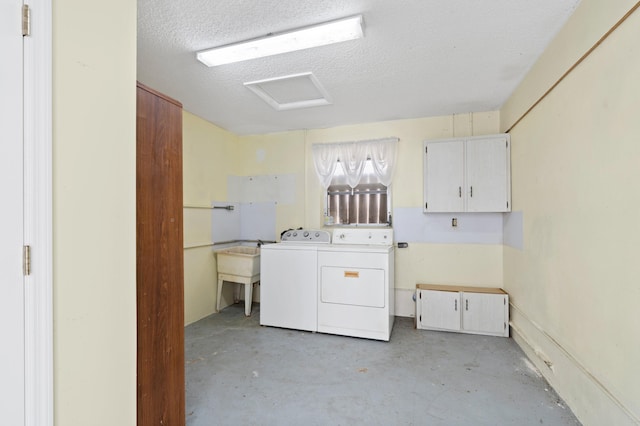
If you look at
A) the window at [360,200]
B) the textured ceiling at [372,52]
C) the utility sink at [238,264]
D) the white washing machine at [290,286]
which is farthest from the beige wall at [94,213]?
the window at [360,200]

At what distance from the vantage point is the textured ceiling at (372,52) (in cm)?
182

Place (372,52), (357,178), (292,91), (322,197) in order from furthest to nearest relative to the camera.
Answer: (322,197) < (357,178) < (292,91) < (372,52)

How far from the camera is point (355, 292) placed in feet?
10.4

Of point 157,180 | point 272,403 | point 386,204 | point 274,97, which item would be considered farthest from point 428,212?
point 157,180

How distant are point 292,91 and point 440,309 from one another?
298cm

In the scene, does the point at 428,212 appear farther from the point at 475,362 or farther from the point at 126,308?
the point at 126,308

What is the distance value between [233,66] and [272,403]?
106 inches

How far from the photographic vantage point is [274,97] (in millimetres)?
3240

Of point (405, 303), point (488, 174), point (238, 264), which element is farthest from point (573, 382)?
point (238, 264)
